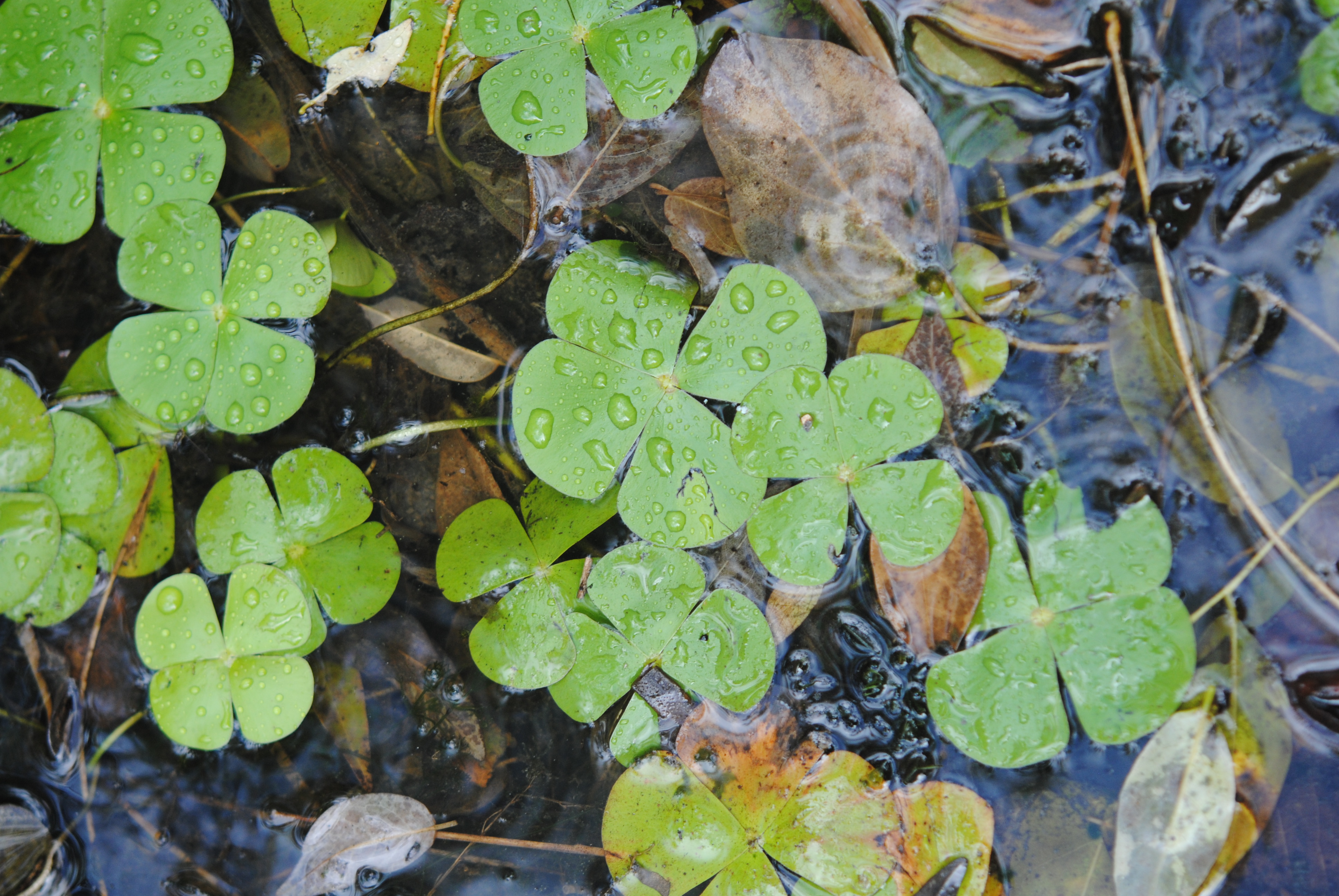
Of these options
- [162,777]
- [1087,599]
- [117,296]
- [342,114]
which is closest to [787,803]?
[1087,599]

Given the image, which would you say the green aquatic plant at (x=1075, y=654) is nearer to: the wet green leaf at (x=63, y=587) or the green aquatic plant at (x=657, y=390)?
the green aquatic plant at (x=657, y=390)

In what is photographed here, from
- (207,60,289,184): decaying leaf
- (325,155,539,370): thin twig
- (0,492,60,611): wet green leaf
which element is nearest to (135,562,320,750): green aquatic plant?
(0,492,60,611): wet green leaf

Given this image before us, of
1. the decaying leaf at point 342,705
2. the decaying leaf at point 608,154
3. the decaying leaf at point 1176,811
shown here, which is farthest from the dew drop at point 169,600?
the decaying leaf at point 1176,811

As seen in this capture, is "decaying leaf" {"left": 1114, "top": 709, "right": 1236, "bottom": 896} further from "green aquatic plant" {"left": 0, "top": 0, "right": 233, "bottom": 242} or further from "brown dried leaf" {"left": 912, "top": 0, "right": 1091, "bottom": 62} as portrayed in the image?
"green aquatic plant" {"left": 0, "top": 0, "right": 233, "bottom": 242}

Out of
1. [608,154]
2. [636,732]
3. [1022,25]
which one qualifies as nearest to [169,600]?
[636,732]

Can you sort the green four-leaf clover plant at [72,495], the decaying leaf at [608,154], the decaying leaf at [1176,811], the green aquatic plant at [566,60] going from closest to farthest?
the decaying leaf at [1176,811], the green aquatic plant at [566,60], the decaying leaf at [608,154], the green four-leaf clover plant at [72,495]

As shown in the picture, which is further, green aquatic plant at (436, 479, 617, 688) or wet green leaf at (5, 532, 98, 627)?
wet green leaf at (5, 532, 98, 627)

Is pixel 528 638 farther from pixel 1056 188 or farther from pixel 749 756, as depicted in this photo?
pixel 1056 188
